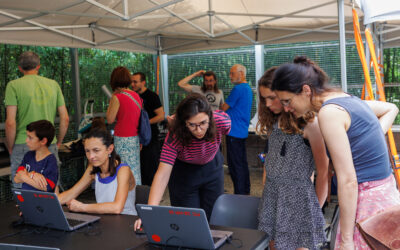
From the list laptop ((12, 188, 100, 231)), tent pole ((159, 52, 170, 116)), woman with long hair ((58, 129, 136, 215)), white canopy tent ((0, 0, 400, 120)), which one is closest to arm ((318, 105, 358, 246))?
laptop ((12, 188, 100, 231))

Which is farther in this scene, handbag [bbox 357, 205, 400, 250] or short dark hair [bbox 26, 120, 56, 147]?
short dark hair [bbox 26, 120, 56, 147]

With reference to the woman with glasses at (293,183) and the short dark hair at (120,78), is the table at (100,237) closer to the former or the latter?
the woman with glasses at (293,183)

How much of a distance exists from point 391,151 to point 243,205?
1.64 metres

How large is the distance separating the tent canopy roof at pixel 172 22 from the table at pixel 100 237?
8.46 ft

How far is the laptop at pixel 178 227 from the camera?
1.71 meters

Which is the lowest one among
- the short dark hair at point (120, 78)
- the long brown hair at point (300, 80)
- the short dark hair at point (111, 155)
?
the short dark hair at point (111, 155)

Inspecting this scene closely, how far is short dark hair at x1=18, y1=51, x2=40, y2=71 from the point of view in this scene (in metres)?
3.81

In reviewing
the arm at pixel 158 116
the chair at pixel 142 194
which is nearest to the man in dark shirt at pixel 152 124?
the arm at pixel 158 116

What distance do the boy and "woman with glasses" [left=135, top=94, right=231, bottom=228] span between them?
3.13ft

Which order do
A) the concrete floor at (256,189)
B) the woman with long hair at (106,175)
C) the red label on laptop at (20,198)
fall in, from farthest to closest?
the concrete floor at (256,189)
the woman with long hair at (106,175)
the red label on laptop at (20,198)

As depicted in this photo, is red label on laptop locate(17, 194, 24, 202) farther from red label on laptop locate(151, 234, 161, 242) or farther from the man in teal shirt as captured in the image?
the man in teal shirt

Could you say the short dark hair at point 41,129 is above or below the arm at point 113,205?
above

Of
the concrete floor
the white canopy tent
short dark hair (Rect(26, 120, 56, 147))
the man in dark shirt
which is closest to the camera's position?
short dark hair (Rect(26, 120, 56, 147))

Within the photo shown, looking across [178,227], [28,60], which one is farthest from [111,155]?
[28,60]
